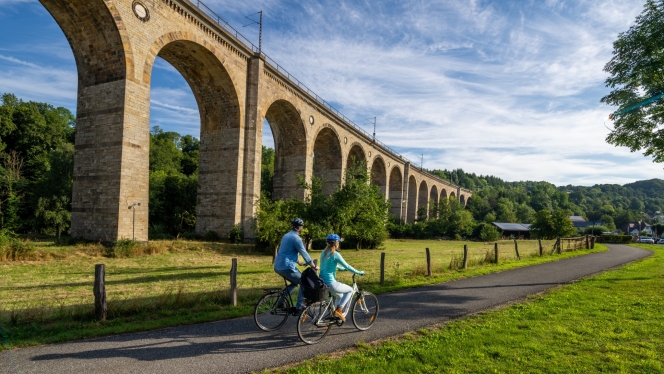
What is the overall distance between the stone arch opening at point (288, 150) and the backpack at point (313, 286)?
2703cm

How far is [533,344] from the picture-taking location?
5391 millimetres

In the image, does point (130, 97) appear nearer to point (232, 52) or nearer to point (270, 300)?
point (232, 52)

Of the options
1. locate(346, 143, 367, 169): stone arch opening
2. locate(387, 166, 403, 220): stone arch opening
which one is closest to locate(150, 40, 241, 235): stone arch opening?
locate(346, 143, 367, 169): stone arch opening

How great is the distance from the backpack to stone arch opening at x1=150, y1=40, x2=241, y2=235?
19.2 m

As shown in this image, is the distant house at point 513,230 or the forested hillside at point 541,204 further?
the forested hillside at point 541,204

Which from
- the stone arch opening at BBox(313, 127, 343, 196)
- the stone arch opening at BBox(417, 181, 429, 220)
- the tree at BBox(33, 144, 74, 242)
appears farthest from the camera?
the stone arch opening at BBox(417, 181, 429, 220)

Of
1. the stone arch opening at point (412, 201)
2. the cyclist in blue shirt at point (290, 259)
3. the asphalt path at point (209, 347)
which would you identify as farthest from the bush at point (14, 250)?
the stone arch opening at point (412, 201)

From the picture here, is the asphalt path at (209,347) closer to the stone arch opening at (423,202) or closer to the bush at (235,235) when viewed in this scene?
the bush at (235,235)

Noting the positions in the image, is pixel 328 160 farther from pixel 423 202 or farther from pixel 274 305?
pixel 423 202

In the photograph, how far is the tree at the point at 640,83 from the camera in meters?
10.6

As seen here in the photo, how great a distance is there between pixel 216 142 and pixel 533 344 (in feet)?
75.4

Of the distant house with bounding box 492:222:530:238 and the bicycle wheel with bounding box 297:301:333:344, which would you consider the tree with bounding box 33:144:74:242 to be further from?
the distant house with bounding box 492:222:530:238

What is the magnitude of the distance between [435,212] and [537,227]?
29562 mm

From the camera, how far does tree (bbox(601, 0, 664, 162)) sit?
1065 centimetres
